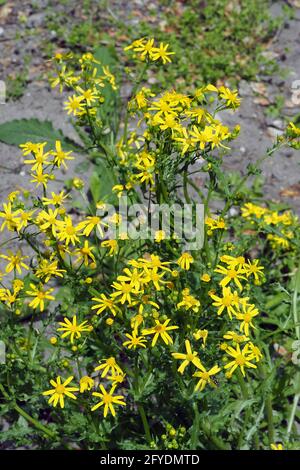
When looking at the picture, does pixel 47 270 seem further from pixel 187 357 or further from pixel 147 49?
pixel 147 49

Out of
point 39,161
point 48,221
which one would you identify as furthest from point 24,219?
point 39,161

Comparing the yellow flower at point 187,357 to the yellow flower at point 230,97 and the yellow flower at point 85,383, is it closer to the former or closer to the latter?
the yellow flower at point 85,383

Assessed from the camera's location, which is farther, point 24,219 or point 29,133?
point 29,133

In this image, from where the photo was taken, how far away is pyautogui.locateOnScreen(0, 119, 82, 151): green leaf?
5.22 m

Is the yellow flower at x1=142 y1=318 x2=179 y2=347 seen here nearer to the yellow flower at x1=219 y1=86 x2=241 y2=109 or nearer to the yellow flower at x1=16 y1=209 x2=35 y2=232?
the yellow flower at x1=16 y1=209 x2=35 y2=232

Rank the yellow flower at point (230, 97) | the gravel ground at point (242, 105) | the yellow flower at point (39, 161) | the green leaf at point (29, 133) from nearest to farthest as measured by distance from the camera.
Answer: the yellow flower at point (39, 161)
the yellow flower at point (230, 97)
the green leaf at point (29, 133)
the gravel ground at point (242, 105)

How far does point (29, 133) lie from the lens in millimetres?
5281

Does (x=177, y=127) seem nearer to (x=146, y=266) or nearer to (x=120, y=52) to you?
(x=146, y=266)

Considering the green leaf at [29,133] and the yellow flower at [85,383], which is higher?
the green leaf at [29,133]

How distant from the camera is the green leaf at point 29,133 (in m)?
5.22

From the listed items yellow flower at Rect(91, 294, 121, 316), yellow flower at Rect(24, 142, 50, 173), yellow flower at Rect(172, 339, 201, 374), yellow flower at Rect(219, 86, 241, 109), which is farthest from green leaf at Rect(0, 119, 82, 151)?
yellow flower at Rect(172, 339, 201, 374)

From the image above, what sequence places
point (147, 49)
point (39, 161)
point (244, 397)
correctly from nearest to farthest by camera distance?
point (39, 161)
point (244, 397)
point (147, 49)

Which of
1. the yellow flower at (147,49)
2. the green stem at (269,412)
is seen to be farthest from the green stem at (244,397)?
the yellow flower at (147,49)
